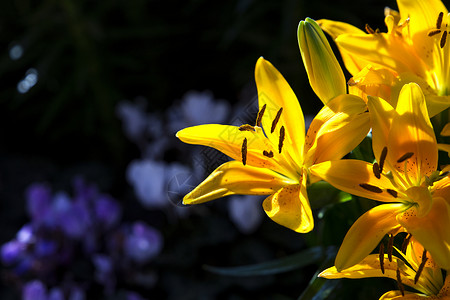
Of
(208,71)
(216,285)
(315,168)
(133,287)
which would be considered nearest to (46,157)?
(208,71)

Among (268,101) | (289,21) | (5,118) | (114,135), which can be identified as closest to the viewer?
(268,101)

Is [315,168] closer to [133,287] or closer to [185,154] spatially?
[133,287]

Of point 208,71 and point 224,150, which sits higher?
point 224,150

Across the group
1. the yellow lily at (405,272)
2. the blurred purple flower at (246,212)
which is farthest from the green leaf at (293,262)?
the blurred purple flower at (246,212)

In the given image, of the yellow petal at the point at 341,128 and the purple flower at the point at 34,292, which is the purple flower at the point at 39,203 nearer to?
the purple flower at the point at 34,292

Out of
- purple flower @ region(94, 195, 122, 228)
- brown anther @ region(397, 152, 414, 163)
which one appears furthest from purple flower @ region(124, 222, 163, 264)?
brown anther @ region(397, 152, 414, 163)

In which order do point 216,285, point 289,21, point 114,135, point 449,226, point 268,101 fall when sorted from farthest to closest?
point 114,135, point 289,21, point 216,285, point 268,101, point 449,226

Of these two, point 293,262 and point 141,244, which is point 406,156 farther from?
point 141,244

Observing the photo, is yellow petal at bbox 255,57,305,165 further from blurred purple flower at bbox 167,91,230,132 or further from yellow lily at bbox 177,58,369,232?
blurred purple flower at bbox 167,91,230,132
